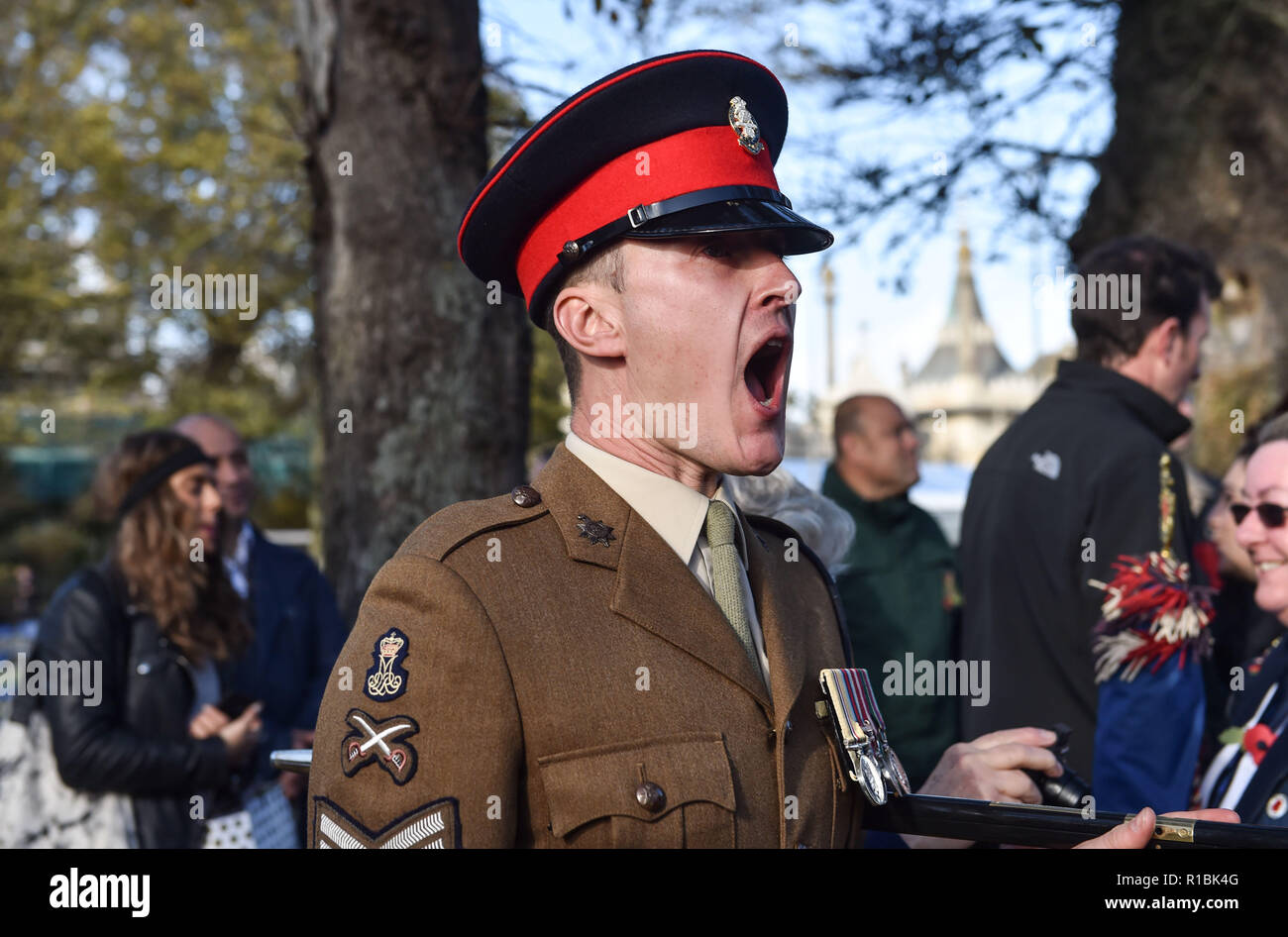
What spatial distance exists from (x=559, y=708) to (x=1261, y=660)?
239 centimetres

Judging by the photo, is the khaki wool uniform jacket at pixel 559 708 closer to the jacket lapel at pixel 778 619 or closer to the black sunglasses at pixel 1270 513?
the jacket lapel at pixel 778 619

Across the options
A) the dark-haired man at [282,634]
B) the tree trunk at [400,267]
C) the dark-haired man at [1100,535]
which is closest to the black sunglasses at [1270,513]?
the dark-haired man at [1100,535]

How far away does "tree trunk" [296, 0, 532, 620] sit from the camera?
4.06m

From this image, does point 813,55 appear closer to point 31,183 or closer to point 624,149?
point 624,149

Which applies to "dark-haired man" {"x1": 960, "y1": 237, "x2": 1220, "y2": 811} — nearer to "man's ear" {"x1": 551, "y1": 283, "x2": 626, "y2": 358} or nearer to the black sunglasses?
the black sunglasses

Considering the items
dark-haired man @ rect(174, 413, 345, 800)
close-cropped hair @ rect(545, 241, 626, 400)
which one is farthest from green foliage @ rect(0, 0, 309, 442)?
close-cropped hair @ rect(545, 241, 626, 400)

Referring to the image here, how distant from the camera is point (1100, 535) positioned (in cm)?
344

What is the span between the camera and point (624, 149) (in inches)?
76.3

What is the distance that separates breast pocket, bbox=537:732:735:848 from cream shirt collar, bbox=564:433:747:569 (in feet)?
1.17

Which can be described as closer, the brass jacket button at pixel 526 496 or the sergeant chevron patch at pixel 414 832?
the sergeant chevron patch at pixel 414 832

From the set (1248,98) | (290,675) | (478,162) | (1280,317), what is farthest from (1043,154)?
(290,675)

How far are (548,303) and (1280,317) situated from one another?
7622 millimetres

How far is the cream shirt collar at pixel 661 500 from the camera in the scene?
1944 mm

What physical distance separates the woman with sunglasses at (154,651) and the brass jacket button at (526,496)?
7.61 feet
